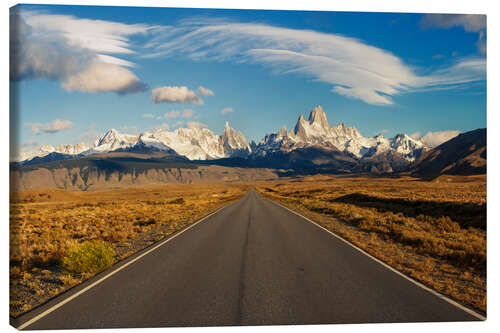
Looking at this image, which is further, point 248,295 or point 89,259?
point 89,259

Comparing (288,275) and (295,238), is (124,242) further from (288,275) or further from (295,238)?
(288,275)

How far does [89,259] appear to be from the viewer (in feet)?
33.5

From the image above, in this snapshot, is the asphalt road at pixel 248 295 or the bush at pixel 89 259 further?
the bush at pixel 89 259

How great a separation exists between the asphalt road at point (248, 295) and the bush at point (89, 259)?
1011 mm

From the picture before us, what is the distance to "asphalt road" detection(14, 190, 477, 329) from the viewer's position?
6359 mm

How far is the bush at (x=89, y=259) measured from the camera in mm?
10070

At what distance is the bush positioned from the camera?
10.1 meters

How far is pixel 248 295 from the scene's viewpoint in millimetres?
7465

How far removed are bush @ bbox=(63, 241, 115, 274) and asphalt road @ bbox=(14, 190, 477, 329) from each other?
101 centimetres

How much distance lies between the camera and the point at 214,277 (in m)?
Answer: 8.95

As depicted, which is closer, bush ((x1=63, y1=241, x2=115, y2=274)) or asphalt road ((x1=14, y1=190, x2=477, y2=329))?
asphalt road ((x1=14, y1=190, x2=477, y2=329))

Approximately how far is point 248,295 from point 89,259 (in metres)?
5.77

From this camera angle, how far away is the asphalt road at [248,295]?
6.36 metres
